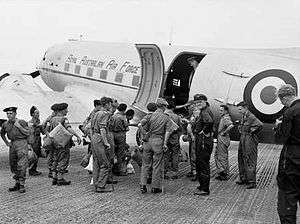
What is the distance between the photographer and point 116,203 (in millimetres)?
7609

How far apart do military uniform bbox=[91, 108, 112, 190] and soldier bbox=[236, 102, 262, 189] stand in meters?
2.88

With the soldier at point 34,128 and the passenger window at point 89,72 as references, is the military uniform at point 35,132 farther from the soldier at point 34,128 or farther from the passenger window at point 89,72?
the passenger window at point 89,72

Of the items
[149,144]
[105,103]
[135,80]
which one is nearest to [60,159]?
[105,103]

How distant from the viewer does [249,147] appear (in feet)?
30.7

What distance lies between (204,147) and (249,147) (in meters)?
1.46

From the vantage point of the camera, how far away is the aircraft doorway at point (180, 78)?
13.5 meters

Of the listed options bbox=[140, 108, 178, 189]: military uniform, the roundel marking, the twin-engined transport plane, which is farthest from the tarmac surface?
the twin-engined transport plane

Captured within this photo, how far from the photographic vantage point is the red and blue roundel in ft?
35.9

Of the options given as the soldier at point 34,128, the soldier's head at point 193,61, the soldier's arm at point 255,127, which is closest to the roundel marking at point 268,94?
the soldier's arm at point 255,127

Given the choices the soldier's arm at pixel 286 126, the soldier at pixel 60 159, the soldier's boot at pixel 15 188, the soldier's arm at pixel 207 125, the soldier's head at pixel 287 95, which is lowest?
the soldier's boot at pixel 15 188

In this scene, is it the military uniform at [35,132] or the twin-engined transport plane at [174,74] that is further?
the twin-engined transport plane at [174,74]

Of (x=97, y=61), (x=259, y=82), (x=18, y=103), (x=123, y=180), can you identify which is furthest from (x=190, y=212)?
(x=97, y=61)

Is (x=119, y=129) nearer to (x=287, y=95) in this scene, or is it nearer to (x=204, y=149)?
(x=204, y=149)

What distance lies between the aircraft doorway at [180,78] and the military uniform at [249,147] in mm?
4243
